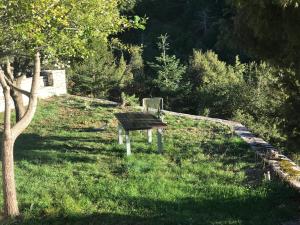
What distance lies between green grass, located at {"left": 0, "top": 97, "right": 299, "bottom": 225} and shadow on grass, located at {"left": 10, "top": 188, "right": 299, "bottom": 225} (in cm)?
1

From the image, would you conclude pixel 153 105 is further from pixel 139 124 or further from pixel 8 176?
pixel 8 176

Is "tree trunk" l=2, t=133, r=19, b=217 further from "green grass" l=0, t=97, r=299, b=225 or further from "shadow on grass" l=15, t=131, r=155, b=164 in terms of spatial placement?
"shadow on grass" l=15, t=131, r=155, b=164

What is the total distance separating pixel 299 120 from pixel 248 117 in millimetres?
11173

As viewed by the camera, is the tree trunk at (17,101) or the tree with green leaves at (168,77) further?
the tree with green leaves at (168,77)

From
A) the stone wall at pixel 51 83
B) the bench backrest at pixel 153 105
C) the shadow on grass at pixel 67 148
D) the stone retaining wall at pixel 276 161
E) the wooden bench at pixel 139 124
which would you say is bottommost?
the stone retaining wall at pixel 276 161

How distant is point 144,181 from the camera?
9359 millimetres

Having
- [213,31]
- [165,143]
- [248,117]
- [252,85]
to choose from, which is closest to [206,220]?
[165,143]

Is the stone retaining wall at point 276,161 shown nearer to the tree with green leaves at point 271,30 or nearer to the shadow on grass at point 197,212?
the shadow on grass at point 197,212

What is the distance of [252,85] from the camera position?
21.9 meters

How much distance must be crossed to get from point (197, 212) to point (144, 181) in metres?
1.85

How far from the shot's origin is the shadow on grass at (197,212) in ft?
24.1

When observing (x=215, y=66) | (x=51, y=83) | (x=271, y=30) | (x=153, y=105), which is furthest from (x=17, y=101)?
(x=215, y=66)

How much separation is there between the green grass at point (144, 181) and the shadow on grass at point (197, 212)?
0.05ft

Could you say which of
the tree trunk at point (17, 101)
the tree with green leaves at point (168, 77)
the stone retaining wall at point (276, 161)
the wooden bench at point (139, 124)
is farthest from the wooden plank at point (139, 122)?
the tree with green leaves at point (168, 77)
